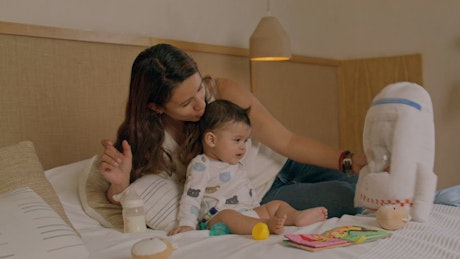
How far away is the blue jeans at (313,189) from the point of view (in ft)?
5.29

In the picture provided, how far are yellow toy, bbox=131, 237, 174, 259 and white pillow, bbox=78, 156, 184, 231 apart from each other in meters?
0.45

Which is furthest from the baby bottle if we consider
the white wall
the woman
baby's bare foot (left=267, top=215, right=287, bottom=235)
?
the white wall

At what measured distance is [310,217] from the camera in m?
1.36

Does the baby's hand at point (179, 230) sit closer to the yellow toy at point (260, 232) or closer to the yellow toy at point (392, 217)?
the yellow toy at point (260, 232)

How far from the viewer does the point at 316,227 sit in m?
1.32

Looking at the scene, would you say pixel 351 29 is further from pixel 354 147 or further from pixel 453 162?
pixel 453 162

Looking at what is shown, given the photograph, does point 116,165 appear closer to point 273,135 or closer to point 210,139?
point 210,139

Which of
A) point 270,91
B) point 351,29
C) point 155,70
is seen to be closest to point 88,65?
point 155,70

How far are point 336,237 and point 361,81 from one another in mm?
2453

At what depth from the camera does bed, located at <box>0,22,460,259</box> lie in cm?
108

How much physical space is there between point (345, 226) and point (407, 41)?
232 centimetres

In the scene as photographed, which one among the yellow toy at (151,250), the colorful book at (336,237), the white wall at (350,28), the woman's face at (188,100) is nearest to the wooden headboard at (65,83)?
the white wall at (350,28)

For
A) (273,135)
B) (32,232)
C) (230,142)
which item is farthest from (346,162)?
(32,232)

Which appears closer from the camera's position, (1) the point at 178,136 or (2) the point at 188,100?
(2) the point at 188,100
